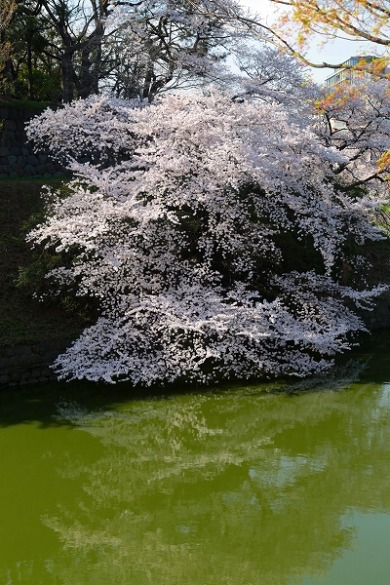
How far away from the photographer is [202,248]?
10711 millimetres

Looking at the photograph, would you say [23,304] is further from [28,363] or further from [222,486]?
[222,486]

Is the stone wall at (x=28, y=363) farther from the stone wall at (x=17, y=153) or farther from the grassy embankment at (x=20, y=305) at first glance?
the stone wall at (x=17, y=153)

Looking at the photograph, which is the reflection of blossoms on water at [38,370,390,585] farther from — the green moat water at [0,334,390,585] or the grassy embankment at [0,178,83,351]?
the grassy embankment at [0,178,83,351]

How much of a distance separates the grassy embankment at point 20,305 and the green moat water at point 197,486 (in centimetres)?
105

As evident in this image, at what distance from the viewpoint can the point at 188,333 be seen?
962 cm

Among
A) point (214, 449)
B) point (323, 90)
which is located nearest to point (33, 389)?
point (214, 449)

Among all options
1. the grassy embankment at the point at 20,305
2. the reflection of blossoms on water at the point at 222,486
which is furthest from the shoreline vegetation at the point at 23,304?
the reflection of blossoms on water at the point at 222,486

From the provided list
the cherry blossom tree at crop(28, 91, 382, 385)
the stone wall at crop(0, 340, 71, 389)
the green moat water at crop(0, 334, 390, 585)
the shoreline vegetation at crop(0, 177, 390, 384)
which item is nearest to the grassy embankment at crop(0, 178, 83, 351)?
the shoreline vegetation at crop(0, 177, 390, 384)

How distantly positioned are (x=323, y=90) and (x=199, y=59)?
4051 millimetres

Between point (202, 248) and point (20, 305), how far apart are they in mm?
3467

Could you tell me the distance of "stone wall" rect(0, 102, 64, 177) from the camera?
17172mm

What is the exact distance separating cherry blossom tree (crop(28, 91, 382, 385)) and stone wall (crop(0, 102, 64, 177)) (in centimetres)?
580

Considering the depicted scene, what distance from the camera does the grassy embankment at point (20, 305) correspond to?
34.0 feet

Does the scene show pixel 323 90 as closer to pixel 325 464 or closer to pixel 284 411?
pixel 284 411
